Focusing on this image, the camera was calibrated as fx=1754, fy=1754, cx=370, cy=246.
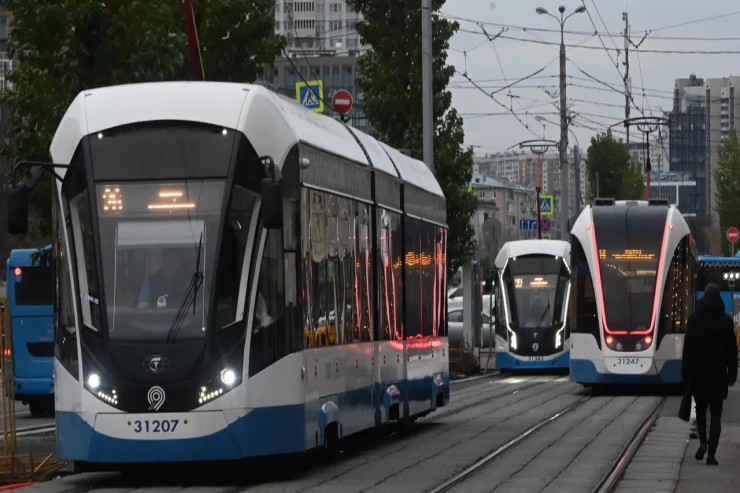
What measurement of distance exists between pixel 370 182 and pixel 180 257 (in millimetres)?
4536

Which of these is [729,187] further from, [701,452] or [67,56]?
[701,452]

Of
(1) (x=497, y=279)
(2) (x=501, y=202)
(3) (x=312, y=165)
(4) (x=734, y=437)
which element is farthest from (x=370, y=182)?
(2) (x=501, y=202)

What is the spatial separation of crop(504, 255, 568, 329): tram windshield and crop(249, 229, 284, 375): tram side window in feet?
91.8

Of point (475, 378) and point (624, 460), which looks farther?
point (475, 378)

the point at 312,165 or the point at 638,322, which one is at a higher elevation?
the point at 312,165

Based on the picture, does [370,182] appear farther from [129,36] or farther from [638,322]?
[638,322]

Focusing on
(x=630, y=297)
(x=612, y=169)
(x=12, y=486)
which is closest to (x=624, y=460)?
(x=12, y=486)

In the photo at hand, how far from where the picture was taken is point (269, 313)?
13711 mm

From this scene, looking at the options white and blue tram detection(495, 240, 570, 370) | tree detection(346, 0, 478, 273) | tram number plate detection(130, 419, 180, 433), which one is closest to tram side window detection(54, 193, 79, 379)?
tram number plate detection(130, 419, 180, 433)

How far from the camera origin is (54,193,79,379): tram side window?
13.6 metres

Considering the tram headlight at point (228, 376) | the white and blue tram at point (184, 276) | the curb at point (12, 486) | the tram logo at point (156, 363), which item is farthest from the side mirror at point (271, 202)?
the curb at point (12, 486)

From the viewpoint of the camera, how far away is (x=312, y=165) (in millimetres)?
14992

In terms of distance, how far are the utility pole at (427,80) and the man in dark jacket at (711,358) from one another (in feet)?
64.0

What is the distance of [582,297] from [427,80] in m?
7.94
